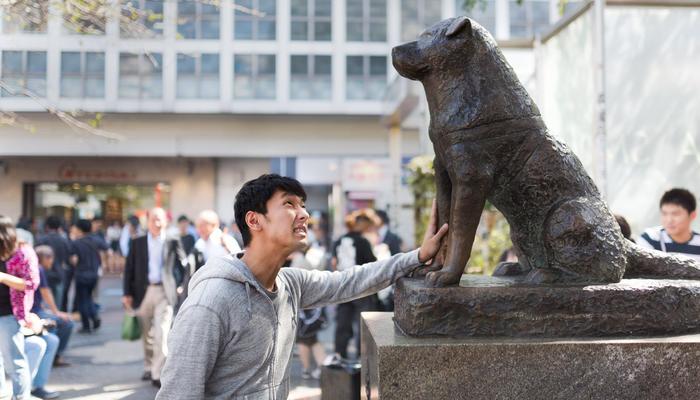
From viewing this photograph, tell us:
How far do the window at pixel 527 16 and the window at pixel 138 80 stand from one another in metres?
12.7

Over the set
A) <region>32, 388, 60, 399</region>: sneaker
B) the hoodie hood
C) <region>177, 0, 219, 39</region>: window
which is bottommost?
<region>32, 388, 60, 399</region>: sneaker

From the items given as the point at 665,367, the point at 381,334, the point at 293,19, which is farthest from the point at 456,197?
the point at 293,19

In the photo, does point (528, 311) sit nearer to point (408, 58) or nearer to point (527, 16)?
point (408, 58)

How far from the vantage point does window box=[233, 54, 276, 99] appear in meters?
21.4

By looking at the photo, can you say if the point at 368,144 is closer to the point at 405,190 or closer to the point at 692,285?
the point at 405,190

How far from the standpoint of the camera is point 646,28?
6.60 metres

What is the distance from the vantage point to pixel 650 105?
6621 mm

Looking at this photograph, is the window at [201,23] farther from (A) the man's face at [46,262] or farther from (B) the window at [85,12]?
(B) the window at [85,12]

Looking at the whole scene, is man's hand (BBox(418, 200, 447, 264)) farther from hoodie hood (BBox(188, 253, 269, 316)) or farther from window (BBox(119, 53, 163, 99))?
window (BBox(119, 53, 163, 99))

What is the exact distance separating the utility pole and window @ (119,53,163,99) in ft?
57.7

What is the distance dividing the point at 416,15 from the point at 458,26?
67.3 ft

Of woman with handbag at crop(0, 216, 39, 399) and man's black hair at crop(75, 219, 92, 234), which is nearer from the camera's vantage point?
woman with handbag at crop(0, 216, 39, 399)

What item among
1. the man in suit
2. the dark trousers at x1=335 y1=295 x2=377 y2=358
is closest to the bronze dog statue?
the dark trousers at x1=335 y1=295 x2=377 y2=358

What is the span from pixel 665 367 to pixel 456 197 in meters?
1.01
